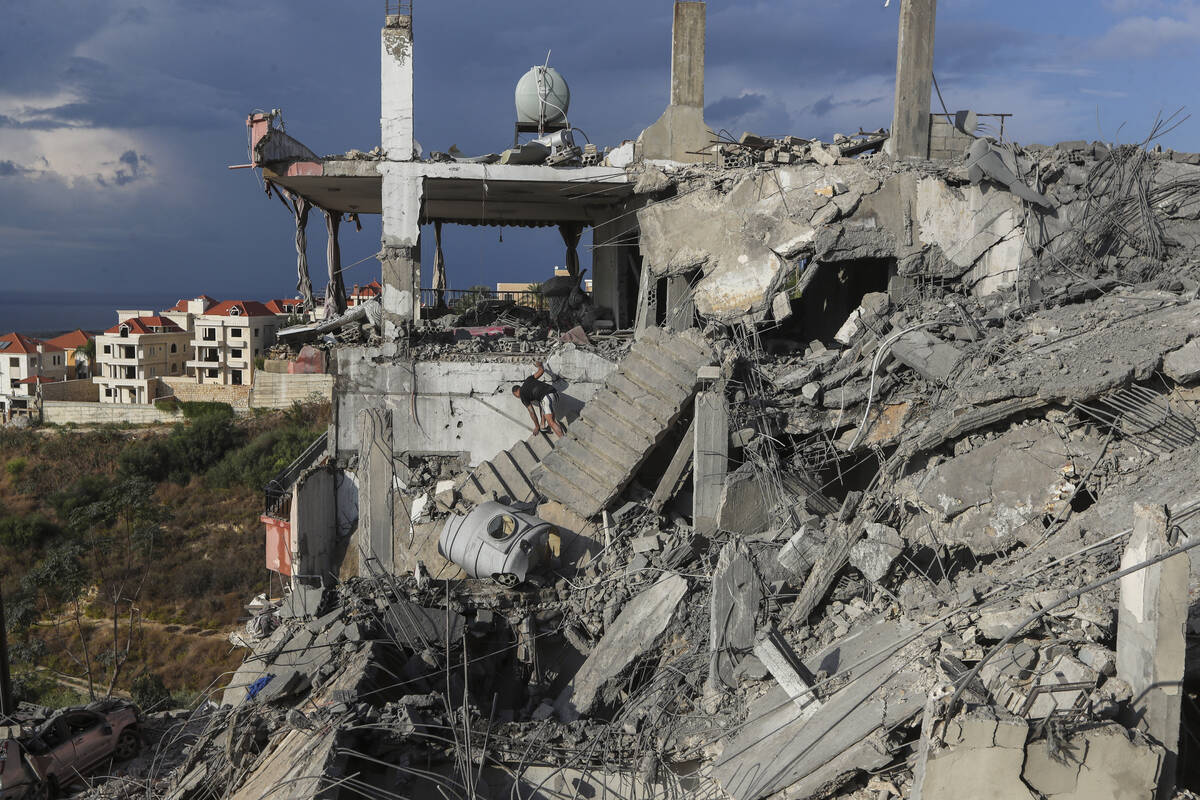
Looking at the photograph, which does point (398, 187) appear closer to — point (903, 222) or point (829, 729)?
point (903, 222)

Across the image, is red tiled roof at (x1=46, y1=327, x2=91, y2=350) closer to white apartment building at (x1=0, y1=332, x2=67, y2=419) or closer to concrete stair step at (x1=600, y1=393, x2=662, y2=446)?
white apartment building at (x1=0, y1=332, x2=67, y2=419)

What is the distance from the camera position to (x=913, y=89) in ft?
39.7

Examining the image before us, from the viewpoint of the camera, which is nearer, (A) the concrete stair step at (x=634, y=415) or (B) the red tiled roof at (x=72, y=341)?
(A) the concrete stair step at (x=634, y=415)

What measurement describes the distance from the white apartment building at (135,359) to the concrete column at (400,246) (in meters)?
35.9

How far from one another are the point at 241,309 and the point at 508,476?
3875 cm

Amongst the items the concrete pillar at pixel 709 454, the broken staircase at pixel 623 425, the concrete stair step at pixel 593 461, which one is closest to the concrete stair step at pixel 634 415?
the broken staircase at pixel 623 425

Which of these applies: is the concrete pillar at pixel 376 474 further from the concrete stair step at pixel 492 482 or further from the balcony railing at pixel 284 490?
the concrete stair step at pixel 492 482

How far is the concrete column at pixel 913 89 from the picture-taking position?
11906 mm

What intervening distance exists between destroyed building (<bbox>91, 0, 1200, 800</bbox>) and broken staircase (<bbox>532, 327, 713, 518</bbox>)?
0.15ft

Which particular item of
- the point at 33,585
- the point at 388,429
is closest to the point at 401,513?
the point at 388,429

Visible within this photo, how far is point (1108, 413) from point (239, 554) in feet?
105

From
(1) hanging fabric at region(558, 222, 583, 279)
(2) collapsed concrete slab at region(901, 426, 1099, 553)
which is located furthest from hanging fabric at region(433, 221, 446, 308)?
(2) collapsed concrete slab at region(901, 426, 1099, 553)

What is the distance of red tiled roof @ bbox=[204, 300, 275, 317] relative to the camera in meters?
44.3

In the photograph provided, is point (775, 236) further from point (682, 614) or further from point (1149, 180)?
point (682, 614)
